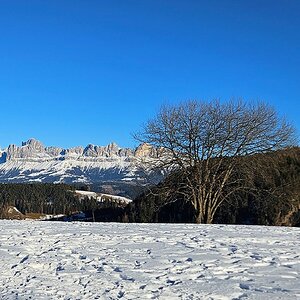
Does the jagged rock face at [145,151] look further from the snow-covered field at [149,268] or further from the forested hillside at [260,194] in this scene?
the snow-covered field at [149,268]

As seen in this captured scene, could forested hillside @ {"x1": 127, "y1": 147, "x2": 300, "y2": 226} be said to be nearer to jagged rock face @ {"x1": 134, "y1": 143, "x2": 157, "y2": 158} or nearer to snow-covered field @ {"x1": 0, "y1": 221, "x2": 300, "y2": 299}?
jagged rock face @ {"x1": 134, "y1": 143, "x2": 157, "y2": 158}

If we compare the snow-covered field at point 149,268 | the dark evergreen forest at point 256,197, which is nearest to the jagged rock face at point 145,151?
the dark evergreen forest at point 256,197

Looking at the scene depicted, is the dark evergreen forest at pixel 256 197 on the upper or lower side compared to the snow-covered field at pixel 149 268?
upper

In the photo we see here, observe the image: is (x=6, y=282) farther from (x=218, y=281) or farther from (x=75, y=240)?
(x=75, y=240)

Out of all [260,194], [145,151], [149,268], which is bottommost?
[149,268]

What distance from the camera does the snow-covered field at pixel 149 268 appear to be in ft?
24.9

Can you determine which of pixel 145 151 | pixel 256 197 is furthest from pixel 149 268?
pixel 145 151

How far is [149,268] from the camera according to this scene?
941 cm

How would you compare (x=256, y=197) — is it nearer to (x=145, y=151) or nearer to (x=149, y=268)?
(x=145, y=151)

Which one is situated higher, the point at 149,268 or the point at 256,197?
the point at 256,197

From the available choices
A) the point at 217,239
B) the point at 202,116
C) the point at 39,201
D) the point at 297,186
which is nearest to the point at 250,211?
the point at 297,186

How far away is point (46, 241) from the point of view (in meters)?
13.8

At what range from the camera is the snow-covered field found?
7578mm

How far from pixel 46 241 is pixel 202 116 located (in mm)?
14623
